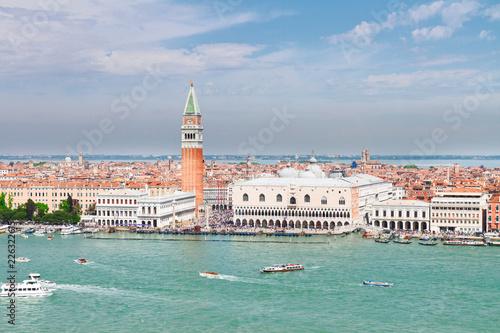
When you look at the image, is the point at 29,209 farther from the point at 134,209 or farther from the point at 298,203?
the point at 298,203

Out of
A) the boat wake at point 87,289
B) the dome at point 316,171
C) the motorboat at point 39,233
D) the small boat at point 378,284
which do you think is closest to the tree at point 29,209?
the motorboat at point 39,233

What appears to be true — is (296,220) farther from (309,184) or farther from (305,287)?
(305,287)

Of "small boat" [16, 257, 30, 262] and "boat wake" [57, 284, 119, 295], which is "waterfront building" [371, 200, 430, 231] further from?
"boat wake" [57, 284, 119, 295]

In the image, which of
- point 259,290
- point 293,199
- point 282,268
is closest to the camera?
point 259,290

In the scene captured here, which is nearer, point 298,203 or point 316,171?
point 298,203

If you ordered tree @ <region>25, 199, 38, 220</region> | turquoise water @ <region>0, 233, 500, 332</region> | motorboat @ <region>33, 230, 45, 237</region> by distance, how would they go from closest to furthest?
1. turquoise water @ <region>0, 233, 500, 332</region>
2. motorboat @ <region>33, 230, 45, 237</region>
3. tree @ <region>25, 199, 38, 220</region>

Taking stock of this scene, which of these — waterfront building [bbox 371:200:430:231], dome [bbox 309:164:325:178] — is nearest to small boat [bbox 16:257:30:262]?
waterfront building [bbox 371:200:430:231]

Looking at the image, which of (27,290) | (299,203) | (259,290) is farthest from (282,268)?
(299,203)
